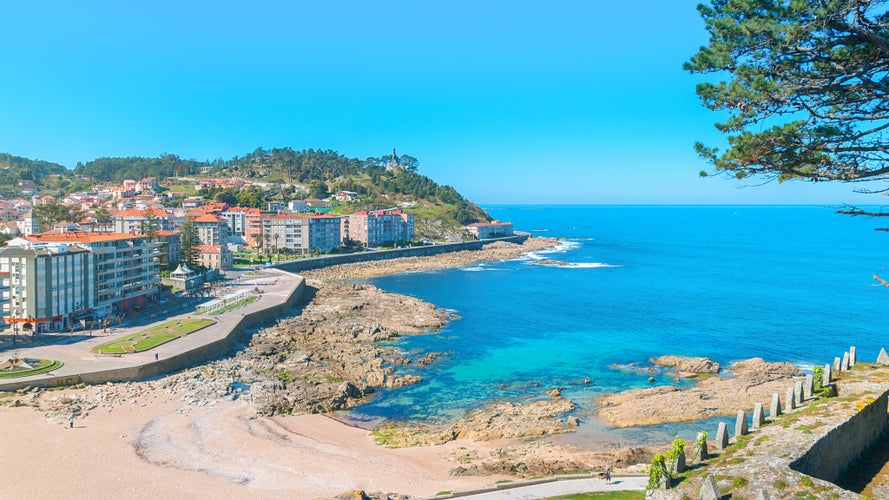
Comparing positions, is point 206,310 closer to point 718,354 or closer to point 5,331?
point 5,331

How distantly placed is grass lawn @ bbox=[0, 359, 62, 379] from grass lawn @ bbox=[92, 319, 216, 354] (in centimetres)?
289

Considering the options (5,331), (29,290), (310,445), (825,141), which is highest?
(825,141)

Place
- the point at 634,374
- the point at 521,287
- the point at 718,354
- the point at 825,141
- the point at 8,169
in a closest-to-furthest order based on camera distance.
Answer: the point at 825,141, the point at 634,374, the point at 718,354, the point at 521,287, the point at 8,169

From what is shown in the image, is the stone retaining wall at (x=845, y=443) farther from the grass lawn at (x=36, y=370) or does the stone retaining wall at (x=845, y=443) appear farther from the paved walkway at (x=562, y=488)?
the grass lawn at (x=36, y=370)

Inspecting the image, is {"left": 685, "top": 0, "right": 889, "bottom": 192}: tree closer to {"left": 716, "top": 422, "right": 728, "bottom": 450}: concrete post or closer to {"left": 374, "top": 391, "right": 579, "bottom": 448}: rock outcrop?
{"left": 716, "top": 422, "right": 728, "bottom": 450}: concrete post

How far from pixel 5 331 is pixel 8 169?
180 meters

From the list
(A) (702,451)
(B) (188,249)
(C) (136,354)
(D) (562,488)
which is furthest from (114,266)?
(A) (702,451)

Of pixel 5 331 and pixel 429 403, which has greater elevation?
pixel 5 331

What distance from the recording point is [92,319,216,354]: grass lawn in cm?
3888

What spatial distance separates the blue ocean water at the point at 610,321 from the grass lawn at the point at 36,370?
18662mm

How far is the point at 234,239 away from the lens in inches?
4309

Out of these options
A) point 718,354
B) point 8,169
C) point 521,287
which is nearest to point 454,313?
point 521,287

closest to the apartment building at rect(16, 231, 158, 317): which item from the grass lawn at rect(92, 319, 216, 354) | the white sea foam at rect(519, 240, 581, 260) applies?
the grass lawn at rect(92, 319, 216, 354)

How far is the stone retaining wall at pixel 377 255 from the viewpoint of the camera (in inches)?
3734
